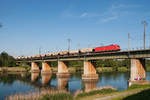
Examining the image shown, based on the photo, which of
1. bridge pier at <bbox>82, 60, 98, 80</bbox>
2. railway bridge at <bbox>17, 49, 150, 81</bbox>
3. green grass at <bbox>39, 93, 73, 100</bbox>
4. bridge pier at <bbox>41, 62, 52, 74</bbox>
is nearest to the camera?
green grass at <bbox>39, 93, 73, 100</bbox>

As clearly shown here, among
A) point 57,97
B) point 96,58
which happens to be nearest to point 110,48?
point 96,58

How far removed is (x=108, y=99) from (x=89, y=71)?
4393 cm

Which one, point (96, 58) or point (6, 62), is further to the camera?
point (6, 62)

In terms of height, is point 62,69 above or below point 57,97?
above

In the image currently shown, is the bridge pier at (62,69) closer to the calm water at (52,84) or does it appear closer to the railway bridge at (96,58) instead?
the railway bridge at (96,58)

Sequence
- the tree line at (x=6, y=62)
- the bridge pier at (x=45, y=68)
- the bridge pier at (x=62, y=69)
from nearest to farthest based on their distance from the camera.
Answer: the bridge pier at (x=62, y=69), the bridge pier at (x=45, y=68), the tree line at (x=6, y=62)

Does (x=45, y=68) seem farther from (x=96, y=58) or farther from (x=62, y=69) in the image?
(x=96, y=58)

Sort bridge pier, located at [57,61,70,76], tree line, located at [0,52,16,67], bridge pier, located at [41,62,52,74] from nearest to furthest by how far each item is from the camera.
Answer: bridge pier, located at [57,61,70,76], bridge pier, located at [41,62,52,74], tree line, located at [0,52,16,67]

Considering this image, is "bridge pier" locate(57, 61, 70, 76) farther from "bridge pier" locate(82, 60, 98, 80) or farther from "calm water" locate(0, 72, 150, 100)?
"bridge pier" locate(82, 60, 98, 80)

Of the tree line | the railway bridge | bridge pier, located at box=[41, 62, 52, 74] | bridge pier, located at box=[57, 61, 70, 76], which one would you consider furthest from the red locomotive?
the tree line

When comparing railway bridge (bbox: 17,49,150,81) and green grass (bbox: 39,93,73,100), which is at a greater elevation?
railway bridge (bbox: 17,49,150,81)

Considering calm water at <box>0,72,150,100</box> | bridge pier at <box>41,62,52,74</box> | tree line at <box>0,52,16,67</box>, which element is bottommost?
calm water at <box>0,72,150,100</box>

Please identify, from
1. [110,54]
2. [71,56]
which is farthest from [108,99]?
[71,56]

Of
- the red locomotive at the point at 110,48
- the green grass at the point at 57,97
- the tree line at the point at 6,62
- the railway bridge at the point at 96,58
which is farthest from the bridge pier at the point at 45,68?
the green grass at the point at 57,97
